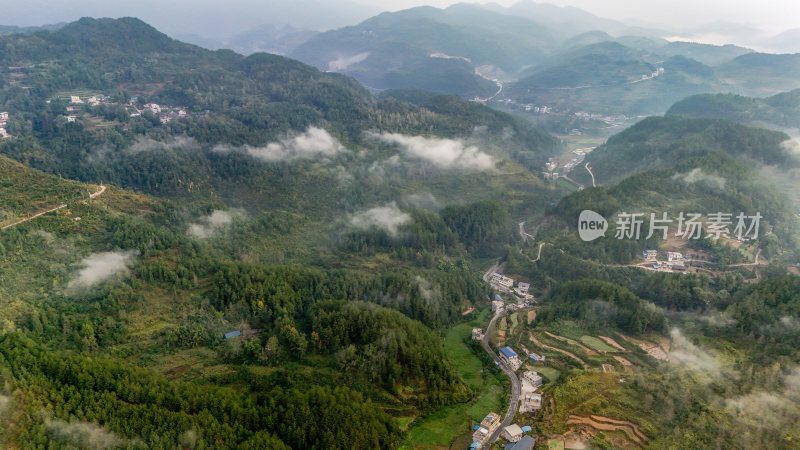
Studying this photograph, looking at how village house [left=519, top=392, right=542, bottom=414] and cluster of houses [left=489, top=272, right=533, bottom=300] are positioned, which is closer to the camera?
village house [left=519, top=392, right=542, bottom=414]

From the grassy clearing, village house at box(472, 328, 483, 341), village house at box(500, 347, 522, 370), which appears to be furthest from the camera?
village house at box(472, 328, 483, 341)

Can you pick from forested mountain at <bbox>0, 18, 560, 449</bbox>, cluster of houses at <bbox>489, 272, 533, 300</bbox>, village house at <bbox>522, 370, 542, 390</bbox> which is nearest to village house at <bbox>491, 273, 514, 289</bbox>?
cluster of houses at <bbox>489, 272, 533, 300</bbox>

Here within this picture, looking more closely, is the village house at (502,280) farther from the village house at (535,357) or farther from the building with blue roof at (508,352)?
the village house at (535,357)

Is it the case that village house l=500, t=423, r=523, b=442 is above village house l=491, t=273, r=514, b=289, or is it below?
above

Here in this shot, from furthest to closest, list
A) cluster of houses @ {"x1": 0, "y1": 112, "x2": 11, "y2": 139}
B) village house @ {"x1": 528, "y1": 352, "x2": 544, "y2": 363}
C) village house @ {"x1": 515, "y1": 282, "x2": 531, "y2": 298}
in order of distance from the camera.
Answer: cluster of houses @ {"x1": 0, "y1": 112, "x2": 11, "y2": 139} < village house @ {"x1": 515, "y1": 282, "x2": 531, "y2": 298} < village house @ {"x1": 528, "y1": 352, "x2": 544, "y2": 363}

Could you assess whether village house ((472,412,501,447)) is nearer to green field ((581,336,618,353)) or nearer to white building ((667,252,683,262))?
green field ((581,336,618,353))

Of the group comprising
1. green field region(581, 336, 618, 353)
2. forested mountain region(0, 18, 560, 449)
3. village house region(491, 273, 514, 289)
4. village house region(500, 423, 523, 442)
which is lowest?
village house region(491, 273, 514, 289)

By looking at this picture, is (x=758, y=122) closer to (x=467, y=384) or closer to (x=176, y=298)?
(x=467, y=384)
